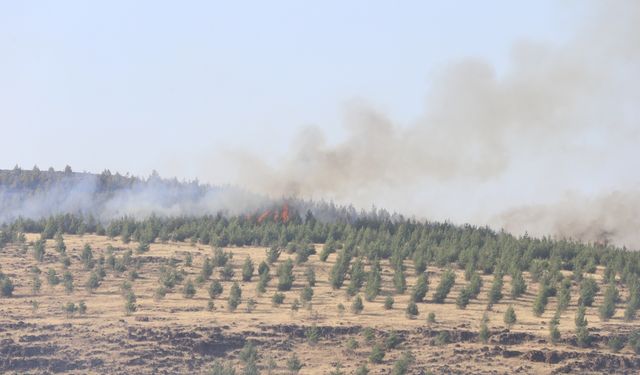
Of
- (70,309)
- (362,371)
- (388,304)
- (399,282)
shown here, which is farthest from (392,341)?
(70,309)

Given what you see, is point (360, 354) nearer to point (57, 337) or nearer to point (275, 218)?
point (57, 337)

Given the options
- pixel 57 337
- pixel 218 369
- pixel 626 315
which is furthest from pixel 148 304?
pixel 626 315

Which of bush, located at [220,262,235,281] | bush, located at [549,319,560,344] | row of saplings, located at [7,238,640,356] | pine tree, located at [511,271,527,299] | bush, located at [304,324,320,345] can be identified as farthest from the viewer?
bush, located at [220,262,235,281]

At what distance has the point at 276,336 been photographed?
111312 mm

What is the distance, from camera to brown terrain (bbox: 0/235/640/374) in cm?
10588

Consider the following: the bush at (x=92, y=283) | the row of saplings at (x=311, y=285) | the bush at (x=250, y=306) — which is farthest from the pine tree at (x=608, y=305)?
the bush at (x=92, y=283)

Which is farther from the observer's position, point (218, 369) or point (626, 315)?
point (626, 315)

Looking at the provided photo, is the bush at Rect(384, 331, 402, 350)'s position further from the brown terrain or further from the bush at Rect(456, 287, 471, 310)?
the bush at Rect(456, 287, 471, 310)

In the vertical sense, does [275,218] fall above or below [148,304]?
above

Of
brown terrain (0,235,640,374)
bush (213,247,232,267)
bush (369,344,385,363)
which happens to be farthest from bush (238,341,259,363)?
bush (213,247,232,267)

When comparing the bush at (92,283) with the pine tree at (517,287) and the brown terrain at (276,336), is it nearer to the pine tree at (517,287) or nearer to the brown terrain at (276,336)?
the brown terrain at (276,336)

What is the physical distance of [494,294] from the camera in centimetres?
12606

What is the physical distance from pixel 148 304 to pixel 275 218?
49.8 metres

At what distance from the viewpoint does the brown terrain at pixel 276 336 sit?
10588cm
